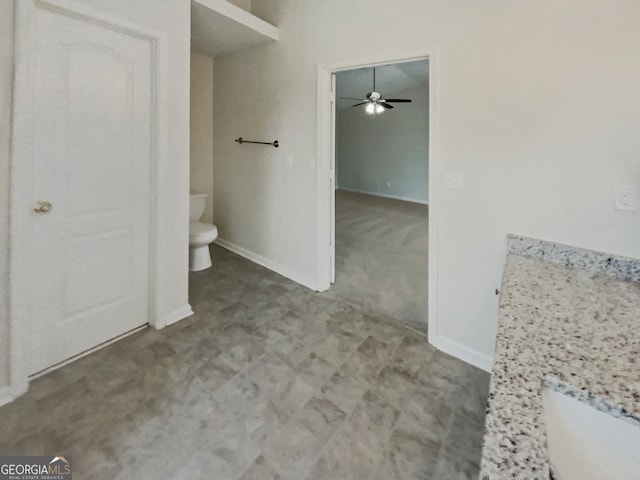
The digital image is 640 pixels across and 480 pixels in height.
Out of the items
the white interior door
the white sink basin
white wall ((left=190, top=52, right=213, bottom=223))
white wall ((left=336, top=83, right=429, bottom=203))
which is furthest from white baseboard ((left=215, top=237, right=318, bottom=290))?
white wall ((left=336, top=83, right=429, bottom=203))

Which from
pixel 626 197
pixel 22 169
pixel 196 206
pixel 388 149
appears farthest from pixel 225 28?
pixel 388 149

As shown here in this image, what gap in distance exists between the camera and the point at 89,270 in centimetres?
197

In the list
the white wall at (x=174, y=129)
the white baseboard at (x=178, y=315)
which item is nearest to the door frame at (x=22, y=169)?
the white wall at (x=174, y=129)

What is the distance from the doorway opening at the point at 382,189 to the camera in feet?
9.21

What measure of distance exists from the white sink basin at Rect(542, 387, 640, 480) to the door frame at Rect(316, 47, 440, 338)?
4.79 feet

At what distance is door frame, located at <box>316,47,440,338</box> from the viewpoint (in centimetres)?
202

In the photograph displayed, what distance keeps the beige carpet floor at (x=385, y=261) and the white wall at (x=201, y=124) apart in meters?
1.91

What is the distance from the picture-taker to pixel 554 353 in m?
0.79

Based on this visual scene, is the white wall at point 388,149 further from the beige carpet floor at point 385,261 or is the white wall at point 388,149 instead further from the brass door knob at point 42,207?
the brass door knob at point 42,207

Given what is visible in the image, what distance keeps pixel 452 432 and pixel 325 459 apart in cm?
59

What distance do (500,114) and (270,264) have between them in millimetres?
A: 2445

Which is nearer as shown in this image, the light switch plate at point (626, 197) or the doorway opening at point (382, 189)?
the light switch plate at point (626, 197)

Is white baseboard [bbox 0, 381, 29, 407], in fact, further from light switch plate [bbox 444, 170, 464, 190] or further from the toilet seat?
light switch plate [bbox 444, 170, 464, 190]


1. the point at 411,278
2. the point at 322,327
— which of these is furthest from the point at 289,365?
the point at 411,278
